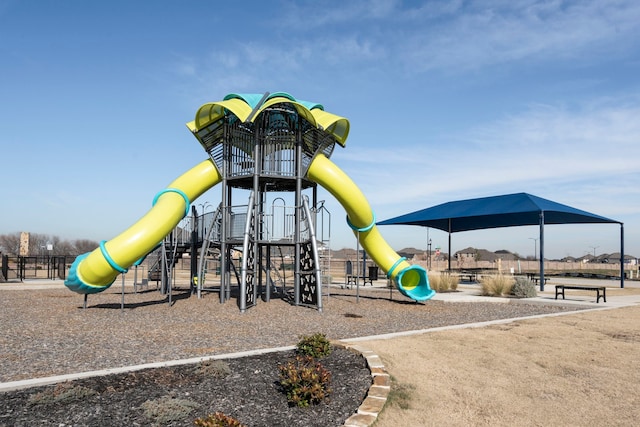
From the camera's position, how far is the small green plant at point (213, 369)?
608 cm

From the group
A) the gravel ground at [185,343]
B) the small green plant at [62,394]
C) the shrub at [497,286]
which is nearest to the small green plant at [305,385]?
the gravel ground at [185,343]

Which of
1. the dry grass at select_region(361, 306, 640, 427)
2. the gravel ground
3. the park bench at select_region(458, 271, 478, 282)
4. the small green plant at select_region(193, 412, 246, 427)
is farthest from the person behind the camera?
the park bench at select_region(458, 271, 478, 282)

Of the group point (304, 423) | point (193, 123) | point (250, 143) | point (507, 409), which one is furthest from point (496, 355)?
point (193, 123)

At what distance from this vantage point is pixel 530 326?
36.9 feet

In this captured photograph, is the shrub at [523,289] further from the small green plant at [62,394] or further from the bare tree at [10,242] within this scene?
the bare tree at [10,242]

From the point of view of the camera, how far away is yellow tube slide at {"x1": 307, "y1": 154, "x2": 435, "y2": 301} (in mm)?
14383

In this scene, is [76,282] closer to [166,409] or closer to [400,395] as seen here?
[166,409]

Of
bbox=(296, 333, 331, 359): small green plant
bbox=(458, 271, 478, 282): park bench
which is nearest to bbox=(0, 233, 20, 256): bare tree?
bbox=(458, 271, 478, 282): park bench

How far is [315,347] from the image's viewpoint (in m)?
7.13

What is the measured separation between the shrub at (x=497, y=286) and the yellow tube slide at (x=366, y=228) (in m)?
6.42

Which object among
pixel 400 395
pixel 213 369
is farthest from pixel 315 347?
pixel 400 395

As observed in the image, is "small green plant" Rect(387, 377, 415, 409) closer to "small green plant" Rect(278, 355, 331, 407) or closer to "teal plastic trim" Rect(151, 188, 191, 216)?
"small green plant" Rect(278, 355, 331, 407)

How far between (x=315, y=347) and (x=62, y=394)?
3.34 m

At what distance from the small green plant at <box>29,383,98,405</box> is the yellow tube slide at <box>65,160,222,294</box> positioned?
7.10 m
